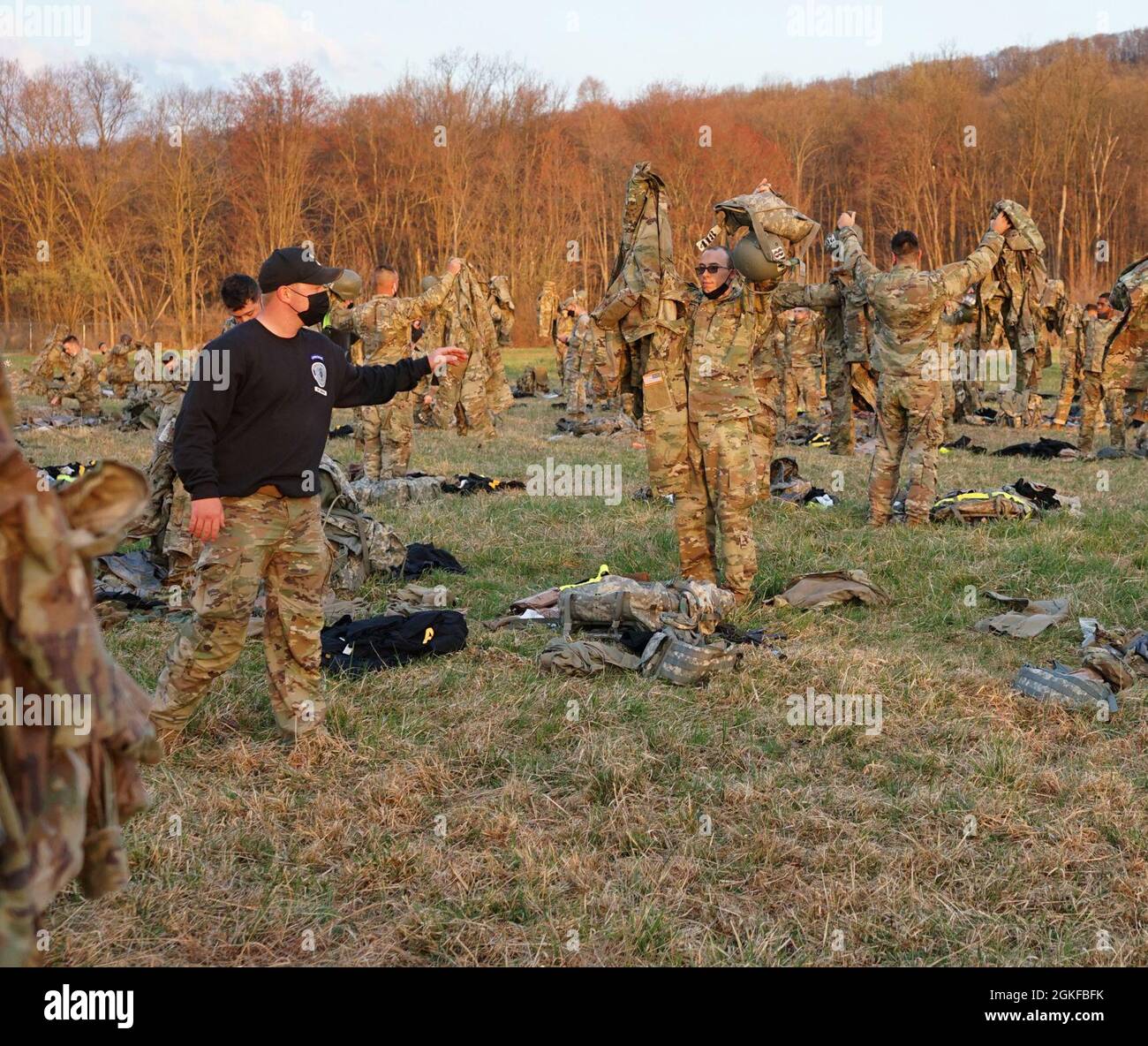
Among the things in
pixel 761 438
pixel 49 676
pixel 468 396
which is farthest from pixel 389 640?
pixel 468 396

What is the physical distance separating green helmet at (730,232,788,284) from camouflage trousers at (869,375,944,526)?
10.3 feet

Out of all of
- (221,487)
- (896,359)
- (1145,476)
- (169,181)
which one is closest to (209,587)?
(221,487)

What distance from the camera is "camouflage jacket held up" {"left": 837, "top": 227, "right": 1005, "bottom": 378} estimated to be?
977cm

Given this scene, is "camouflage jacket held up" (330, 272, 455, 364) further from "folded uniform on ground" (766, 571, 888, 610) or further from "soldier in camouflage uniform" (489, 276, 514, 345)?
"folded uniform on ground" (766, 571, 888, 610)

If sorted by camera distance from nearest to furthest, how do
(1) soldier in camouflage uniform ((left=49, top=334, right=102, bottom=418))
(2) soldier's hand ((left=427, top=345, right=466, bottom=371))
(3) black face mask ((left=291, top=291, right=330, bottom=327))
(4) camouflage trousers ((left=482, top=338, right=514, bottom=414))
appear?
1. (3) black face mask ((left=291, top=291, right=330, bottom=327))
2. (2) soldier's hand ((left=427, top=345, right=466, bottom=371))
3. (4) camouflage trousers ((left=482, top=338, right=514, bottom=414))
4. (1) soldier in camouflage uniform ((left=49, top=334, right=102, bottom=418))

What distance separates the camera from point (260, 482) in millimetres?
4867

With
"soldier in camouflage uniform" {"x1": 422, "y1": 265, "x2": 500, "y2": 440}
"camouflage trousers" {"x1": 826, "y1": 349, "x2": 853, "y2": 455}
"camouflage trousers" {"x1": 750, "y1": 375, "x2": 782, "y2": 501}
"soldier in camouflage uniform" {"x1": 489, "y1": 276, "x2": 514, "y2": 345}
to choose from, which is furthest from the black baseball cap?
"soldier in camouflage uniform" {"x1": 489, "y1": 276, "x2": 514, "y2": 345}

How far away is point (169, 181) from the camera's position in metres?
43.4

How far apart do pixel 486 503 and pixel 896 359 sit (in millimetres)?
4211

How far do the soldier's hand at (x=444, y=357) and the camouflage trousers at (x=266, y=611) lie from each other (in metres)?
0.89

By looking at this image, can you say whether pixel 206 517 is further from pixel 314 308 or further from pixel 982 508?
pixel 982 508

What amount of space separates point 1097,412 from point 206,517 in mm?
13065

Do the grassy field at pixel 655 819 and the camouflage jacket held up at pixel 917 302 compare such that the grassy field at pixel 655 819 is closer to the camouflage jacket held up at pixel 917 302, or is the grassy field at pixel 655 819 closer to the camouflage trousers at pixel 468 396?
the camouflage jacket held up at pixel 917 302

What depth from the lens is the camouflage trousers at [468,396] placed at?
17672 mm
